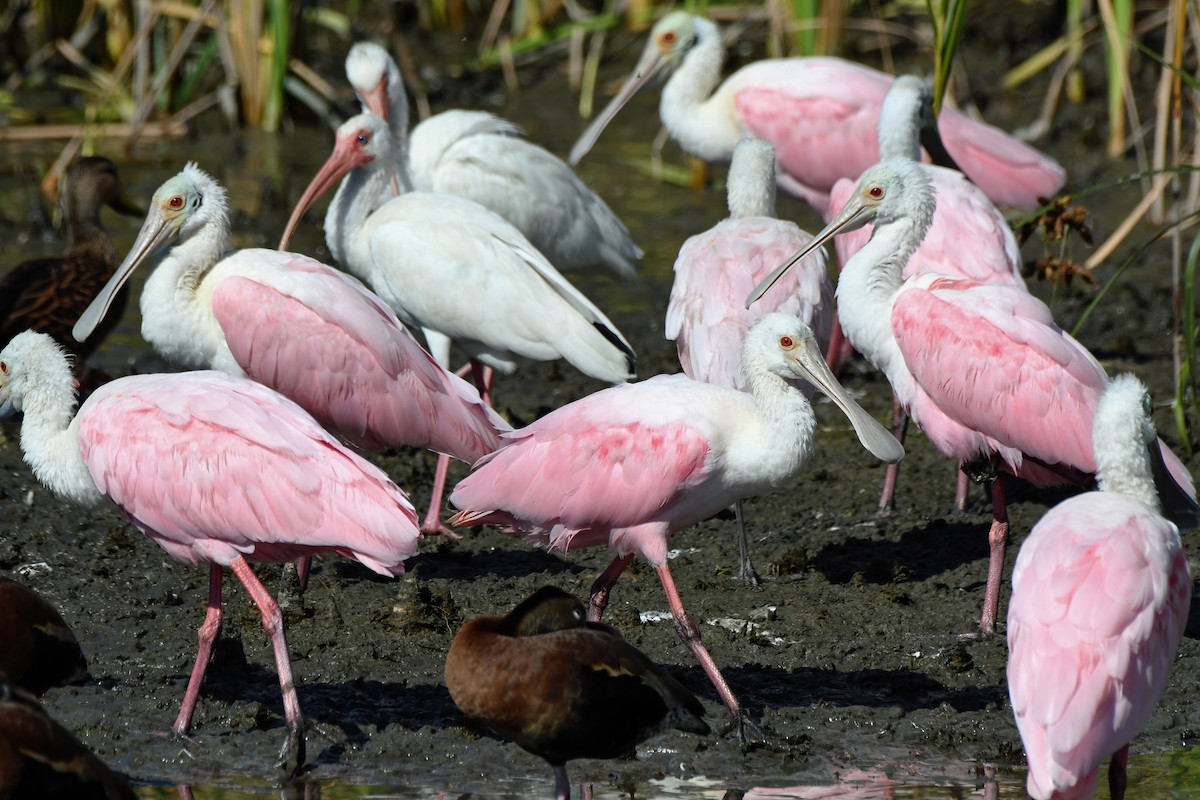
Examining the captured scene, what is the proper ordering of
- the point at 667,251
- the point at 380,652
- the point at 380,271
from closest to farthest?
the point at 380,652 < the point at 380,271 < the point at 667,251

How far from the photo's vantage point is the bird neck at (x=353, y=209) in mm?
8938

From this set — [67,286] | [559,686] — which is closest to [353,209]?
[67,286]

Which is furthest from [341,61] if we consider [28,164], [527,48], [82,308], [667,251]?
[82,308]

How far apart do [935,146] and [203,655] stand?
5.47 m

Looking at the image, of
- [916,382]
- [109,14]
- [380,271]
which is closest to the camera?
[916,382]

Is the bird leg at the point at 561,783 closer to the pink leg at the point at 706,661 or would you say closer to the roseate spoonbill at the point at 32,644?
the pink leg at the point at 706,661

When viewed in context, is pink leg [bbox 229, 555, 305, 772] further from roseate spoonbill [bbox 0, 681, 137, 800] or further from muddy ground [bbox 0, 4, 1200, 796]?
roseate spoonbill [bbox 0, 681, 137, 800]

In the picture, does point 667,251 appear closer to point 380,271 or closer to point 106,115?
point 380,271

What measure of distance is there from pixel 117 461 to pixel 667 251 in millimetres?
6570

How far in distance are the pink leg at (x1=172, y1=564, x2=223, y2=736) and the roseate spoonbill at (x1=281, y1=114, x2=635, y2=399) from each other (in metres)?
2.46

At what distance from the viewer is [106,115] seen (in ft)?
46.7

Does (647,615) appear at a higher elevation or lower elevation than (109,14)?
lower

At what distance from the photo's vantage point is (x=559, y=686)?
532 cm

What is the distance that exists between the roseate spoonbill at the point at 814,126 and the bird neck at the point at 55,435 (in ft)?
17.3
